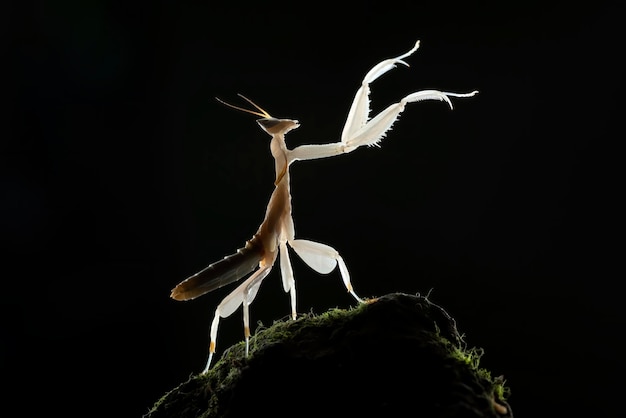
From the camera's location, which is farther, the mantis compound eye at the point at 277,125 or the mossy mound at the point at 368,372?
the mantis compound eye at the point at 277,125

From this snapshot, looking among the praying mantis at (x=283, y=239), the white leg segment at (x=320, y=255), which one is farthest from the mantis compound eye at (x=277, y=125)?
the white leg segment at (x=320, y=255)

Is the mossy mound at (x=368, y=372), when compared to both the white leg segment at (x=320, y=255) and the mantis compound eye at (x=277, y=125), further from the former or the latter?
the mantis compound eye at (x=277, y=125)

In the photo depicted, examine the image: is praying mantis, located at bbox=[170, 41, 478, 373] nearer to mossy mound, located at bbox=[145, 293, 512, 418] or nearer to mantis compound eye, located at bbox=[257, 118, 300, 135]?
mantis compound eye, located at bbox=[257, 118, 300, 135]

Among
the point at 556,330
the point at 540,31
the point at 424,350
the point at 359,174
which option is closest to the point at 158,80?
the point at 359,174

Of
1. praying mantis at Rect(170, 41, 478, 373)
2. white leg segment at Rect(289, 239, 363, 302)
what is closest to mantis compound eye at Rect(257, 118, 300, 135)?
praying mantis at Rect(170, 41, 478, 373)

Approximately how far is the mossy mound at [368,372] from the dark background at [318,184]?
2.15 m

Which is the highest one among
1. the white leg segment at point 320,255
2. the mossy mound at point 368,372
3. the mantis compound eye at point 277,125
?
the mantis compound eye at point 277,125

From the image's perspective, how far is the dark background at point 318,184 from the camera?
10.9ft

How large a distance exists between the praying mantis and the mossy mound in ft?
1.33

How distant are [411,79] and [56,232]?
110 inches

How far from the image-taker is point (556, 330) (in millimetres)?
3328

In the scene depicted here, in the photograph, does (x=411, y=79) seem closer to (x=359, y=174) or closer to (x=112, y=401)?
(x=359, y=174)

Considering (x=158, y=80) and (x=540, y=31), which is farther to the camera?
(x=158, y=80)

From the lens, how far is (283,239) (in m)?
2.07
